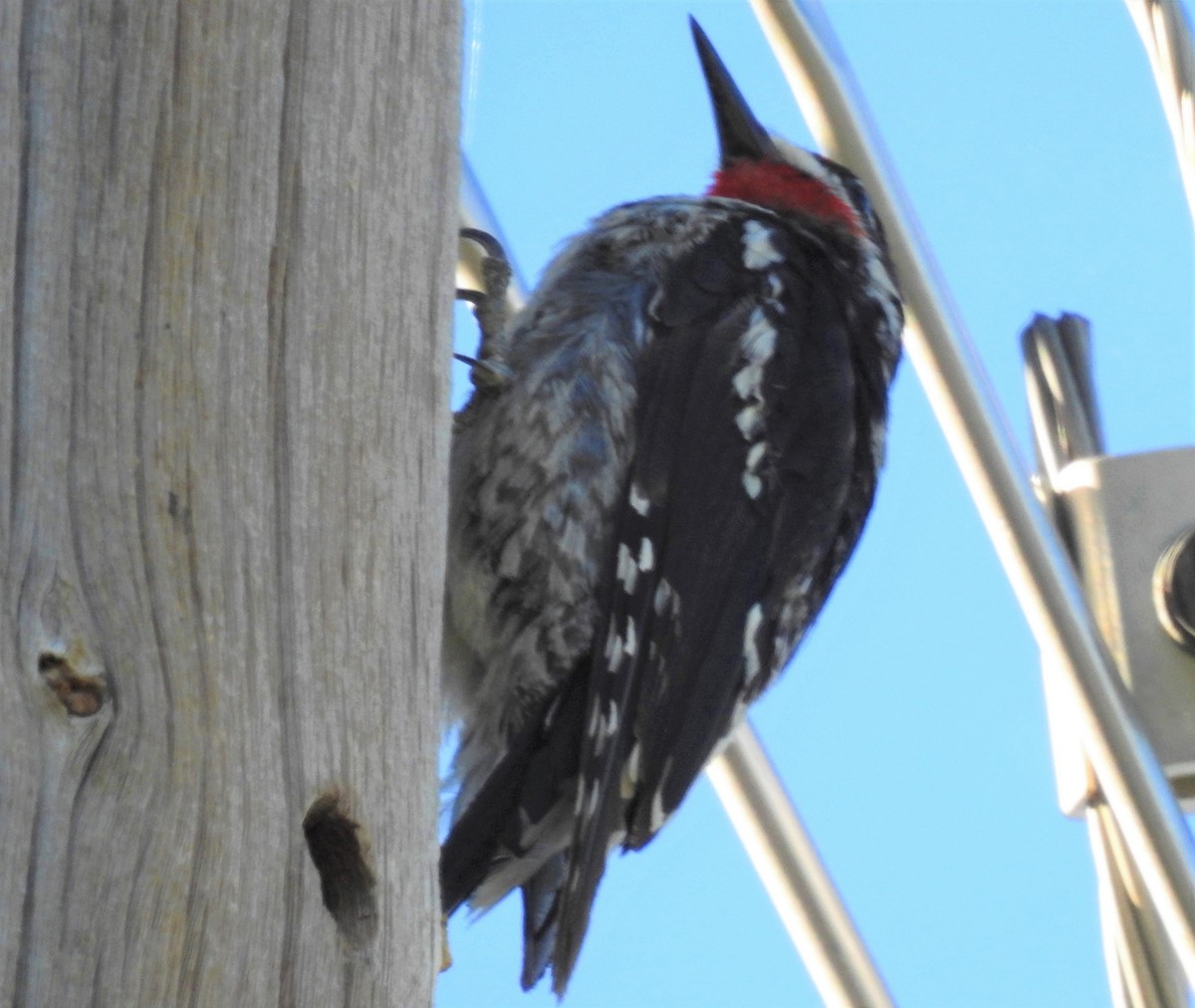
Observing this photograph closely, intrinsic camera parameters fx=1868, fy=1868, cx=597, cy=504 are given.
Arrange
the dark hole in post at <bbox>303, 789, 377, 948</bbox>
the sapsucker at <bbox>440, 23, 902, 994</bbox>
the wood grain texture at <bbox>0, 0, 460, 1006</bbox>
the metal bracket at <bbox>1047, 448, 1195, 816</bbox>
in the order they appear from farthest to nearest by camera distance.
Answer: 1. the metal bracket at <bbox>1047, 448, 1195, 816</bbox>
2. the sapsucker at <bbox>440, 23, 902, 994</bbox>
3. the dark hole in post at <bbox>303, 789, 377, 948</bbox>
4. the wood grain texture at <bbox>0, 0, 460, 1006</bbox>

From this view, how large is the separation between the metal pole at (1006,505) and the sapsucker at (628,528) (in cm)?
65

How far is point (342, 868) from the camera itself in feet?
3.77

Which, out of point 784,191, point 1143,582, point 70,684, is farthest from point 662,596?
point 1143,582

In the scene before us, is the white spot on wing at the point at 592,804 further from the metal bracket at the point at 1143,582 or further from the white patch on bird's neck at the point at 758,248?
the metal bracket at the point at 1143,582

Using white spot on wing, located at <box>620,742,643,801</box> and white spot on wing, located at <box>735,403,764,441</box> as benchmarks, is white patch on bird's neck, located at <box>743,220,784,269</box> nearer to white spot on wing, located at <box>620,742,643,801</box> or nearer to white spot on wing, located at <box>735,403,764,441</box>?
white spot on wing, located at <box>735,403,764,441</box>

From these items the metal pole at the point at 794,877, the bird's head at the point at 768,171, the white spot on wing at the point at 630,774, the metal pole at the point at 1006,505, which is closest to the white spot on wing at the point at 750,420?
the white spot on wing at the point at 630,774

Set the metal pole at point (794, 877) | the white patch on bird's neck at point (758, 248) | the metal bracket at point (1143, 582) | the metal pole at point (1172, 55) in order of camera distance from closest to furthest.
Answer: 1. the white patch on bird's neck at point (758, 248)
2. the metal pole at point (1172, 55)
3. the metal pole at point (794, 877)
4. the metal bracket at point (1143, 582)

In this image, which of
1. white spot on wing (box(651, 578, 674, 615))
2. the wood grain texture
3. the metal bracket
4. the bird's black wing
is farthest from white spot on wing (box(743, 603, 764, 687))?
the metal bracket

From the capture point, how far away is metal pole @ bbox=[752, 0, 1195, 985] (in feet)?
9.92

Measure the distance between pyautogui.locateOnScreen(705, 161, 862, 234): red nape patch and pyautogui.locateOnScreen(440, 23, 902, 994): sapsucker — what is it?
36 centimetres

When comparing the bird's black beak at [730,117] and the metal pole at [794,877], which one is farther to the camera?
the metal pole at [794,877]

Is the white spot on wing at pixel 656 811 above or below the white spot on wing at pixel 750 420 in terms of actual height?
below

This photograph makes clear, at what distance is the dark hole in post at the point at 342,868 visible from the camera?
3.69 ft

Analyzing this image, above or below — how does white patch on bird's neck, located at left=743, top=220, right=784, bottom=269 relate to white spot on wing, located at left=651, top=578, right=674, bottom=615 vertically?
above
